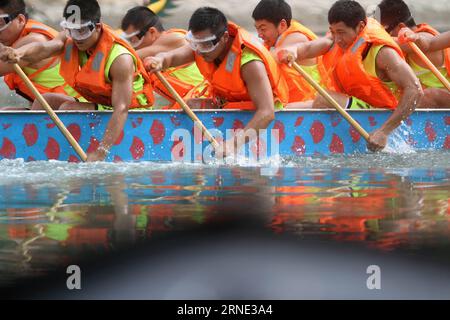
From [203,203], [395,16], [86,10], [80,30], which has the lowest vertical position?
[203,203]

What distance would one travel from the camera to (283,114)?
7742mm

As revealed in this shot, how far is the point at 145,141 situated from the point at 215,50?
71 cm

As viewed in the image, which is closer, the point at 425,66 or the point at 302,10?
the point at 425,66

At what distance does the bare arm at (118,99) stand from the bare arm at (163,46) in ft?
3.89

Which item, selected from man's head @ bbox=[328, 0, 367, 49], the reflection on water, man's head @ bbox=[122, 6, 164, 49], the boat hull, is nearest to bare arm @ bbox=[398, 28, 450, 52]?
man's head @ bbox=[328, 0, 367, 49]

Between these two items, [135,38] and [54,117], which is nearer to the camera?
[54,117]

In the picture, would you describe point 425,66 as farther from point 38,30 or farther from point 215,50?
point 38,30

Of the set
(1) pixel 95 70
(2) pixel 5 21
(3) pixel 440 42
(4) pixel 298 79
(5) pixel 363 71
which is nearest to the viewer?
(1) pixel 95 70

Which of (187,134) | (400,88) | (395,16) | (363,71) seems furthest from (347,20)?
(187,134)

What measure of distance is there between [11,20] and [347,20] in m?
2.14

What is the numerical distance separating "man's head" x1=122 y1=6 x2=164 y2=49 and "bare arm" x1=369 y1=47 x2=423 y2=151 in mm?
1658

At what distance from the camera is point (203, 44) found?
24.6 ft

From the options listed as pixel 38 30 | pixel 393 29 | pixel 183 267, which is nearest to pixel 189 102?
pixel 38 30

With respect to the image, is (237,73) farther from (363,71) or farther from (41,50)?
(41,50)
